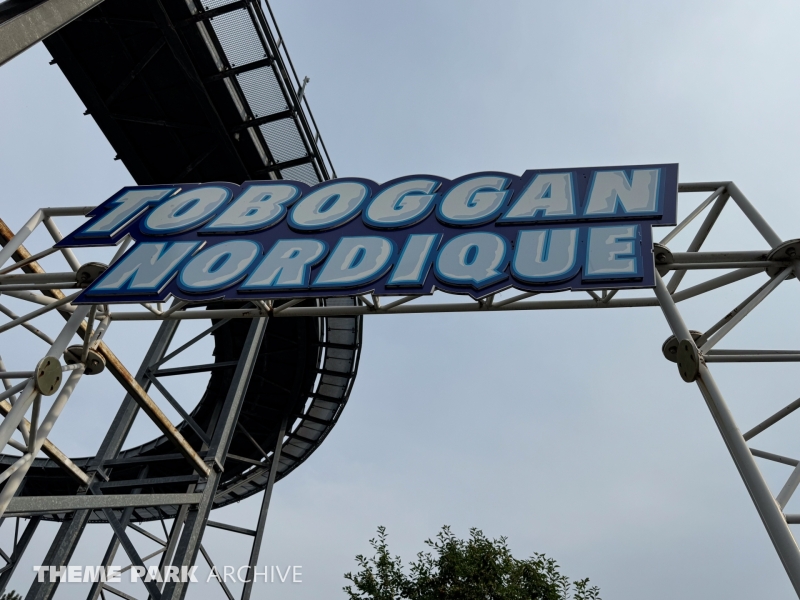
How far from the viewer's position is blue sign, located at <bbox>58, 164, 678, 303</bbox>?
7.93 m

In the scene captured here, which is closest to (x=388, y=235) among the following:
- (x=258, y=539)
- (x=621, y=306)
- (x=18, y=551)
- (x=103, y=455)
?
(x=621, y=306)

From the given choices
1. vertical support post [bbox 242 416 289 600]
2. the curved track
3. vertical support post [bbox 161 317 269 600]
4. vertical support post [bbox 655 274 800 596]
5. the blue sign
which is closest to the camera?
vertical support post [bbox 655 274 800 596]

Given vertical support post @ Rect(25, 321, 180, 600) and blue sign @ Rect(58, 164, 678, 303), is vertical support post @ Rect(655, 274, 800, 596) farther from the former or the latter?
vertical support post @ Rect(25, 321, 180, 600)

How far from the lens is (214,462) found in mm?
12383

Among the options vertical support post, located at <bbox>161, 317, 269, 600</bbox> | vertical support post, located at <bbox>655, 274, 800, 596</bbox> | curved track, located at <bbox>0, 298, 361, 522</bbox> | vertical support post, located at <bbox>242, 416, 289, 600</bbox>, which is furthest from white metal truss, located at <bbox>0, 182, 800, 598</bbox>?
vertical support post, located at <bbox>242, 416, 289, 600</bbox>

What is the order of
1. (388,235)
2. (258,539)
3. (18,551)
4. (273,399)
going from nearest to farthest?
1. (388,235)
2. (258,539)
3. (273,399)
4. (18,551)

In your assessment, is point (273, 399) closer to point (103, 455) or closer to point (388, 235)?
point (103, 455)

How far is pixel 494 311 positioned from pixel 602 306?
4.40ft

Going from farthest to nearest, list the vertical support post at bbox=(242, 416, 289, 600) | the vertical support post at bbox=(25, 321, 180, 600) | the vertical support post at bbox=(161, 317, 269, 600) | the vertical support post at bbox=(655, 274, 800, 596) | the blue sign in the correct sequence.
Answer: the vertical support post at bbox=(242, 416, 289, 600), the vertical support post at bbox=(25, 321, 180, 600), the vertical support post at bbox=(161, 317, 269, 600), the blue sign, the vertical support post at bbox=(655, 274, 800, 596)

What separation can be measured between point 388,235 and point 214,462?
6272mm

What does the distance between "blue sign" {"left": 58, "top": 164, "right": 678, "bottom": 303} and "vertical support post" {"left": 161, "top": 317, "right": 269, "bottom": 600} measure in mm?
3838

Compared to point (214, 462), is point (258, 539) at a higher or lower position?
higher

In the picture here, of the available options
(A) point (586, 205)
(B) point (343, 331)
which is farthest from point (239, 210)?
(B) point (343, 331)

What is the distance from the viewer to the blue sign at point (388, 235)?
7.93m
